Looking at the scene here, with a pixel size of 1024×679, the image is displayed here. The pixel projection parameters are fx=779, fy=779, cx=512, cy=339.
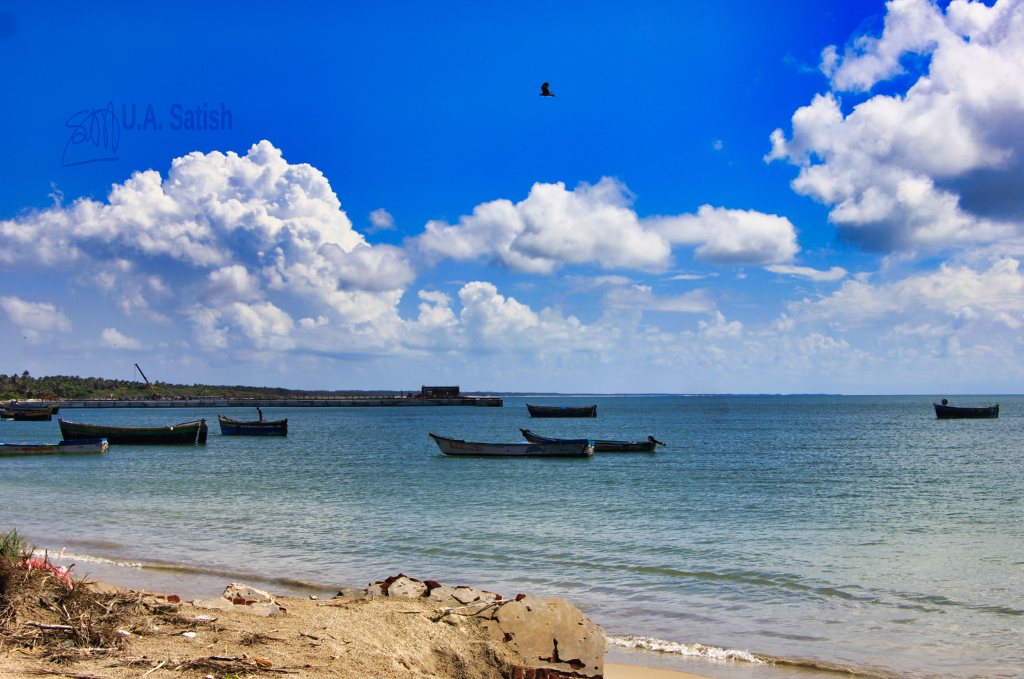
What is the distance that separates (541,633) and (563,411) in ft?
419

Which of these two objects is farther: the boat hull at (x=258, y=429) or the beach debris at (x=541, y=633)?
the boat hull at (x=258, y=429)

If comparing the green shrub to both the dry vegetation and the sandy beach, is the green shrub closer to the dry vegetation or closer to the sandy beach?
the dry vegetation

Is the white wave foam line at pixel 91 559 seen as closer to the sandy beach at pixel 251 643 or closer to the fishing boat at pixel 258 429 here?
the sandy beach at pixel 251 643

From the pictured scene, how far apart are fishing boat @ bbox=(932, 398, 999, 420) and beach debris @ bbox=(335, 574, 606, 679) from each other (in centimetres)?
11579

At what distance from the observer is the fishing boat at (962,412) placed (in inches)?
4304

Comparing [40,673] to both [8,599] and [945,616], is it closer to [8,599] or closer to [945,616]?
[8,599]

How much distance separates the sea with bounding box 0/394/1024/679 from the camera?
1191 cm

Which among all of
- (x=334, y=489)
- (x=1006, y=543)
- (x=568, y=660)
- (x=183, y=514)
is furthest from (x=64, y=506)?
(x=1006, y=543)

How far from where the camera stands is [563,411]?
13575 centimetres

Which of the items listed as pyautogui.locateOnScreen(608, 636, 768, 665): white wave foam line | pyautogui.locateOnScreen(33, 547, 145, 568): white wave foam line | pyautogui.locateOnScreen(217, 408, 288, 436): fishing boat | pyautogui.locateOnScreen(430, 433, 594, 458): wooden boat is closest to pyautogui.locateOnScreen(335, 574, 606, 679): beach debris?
pyautogui.locateOnScreen(608, 636, 768, 665): white wave foam line

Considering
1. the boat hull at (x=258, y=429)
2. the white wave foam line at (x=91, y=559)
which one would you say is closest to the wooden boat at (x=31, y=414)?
the boat hull at (x=258, y=429)

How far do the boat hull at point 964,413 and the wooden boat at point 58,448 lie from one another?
104684 mm

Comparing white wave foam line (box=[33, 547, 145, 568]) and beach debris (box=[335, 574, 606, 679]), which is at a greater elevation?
beach debris (box=[335, 574, 606, 679])

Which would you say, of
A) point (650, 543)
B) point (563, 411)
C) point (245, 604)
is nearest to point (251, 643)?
point (245, 604)
